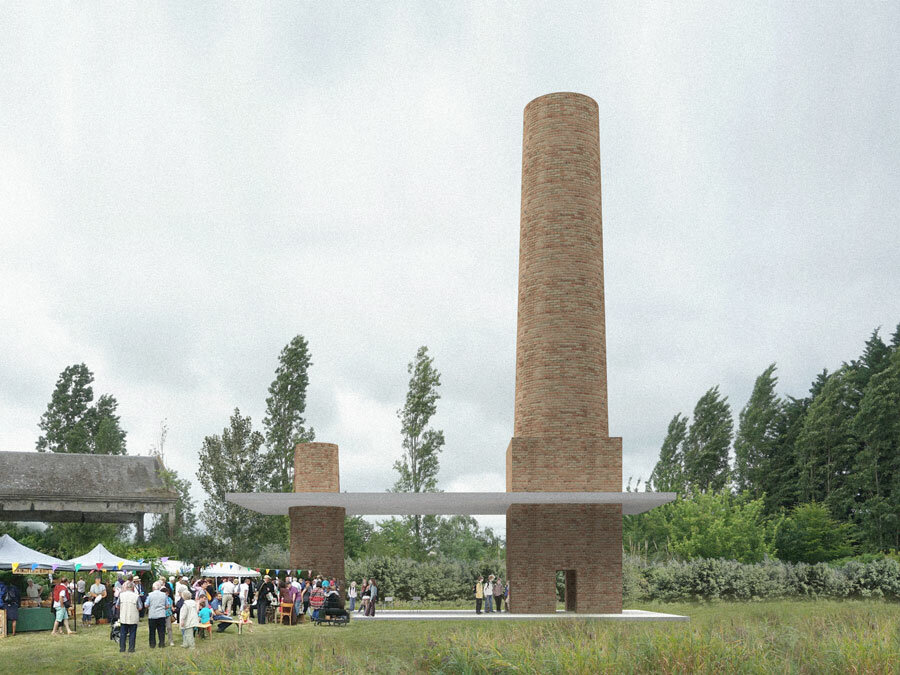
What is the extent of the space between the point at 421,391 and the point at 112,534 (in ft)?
58.4

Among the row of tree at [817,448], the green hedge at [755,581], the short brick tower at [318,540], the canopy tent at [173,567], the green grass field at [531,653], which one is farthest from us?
the row of tree at [817,448]

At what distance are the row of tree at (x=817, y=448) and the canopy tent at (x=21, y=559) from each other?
34.9 metres

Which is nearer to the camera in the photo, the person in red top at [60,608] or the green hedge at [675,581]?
the person in red top at [60,608]

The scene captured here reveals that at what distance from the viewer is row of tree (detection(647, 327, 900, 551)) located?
158ft

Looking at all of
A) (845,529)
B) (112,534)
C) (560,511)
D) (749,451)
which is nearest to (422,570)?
(560,511)

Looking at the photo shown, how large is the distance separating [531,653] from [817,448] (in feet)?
142

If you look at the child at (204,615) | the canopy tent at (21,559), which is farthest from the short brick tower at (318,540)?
the child at (204,615)

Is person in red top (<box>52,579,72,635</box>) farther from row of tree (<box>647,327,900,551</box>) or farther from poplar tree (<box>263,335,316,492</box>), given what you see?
row of tree (<box>647,327,900,551</box>)

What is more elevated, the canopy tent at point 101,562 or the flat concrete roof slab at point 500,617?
the canopy tent at point 101,562

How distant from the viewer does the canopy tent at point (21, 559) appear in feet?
72.5

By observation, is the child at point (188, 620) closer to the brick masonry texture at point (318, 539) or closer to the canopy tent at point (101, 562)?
the canopy tent at point (101, 562)

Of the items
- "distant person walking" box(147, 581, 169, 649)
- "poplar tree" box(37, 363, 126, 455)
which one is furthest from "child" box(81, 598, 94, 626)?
"poplar tree" box(37, 363, 126, 455)

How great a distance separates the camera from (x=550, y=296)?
92.5 ft

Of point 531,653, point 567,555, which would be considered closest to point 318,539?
point 567,555
